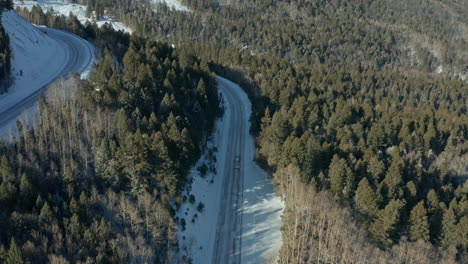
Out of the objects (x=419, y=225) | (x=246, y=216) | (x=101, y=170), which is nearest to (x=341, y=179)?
(x=419, y=225)

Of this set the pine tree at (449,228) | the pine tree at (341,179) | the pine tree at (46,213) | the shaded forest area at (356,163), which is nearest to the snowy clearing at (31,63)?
the pine tree at (46,213)

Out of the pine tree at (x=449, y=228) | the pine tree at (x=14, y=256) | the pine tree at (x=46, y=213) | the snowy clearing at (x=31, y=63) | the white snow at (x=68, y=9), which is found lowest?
the pine tree at (x=449, y=228)

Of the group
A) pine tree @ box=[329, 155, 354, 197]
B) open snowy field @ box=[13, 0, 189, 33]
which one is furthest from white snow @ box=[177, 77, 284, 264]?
open snowy field @ box=[13, 0, 189, 33]

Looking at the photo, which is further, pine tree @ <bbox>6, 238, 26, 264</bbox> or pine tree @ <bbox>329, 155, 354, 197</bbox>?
pine tree @ <bbox>329, 155, 354, 197</bbox>

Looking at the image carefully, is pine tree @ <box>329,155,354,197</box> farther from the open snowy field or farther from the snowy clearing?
the open snowy field

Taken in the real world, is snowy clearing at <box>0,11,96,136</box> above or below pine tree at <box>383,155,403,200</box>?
above

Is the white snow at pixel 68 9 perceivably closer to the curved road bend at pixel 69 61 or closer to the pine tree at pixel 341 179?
the curved road bend at pixel 69 61
